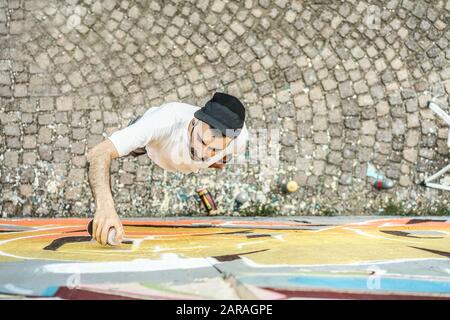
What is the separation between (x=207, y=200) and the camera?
588 cm

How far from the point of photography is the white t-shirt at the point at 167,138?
3.54 meters

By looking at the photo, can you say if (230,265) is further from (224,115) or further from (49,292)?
(224,115)

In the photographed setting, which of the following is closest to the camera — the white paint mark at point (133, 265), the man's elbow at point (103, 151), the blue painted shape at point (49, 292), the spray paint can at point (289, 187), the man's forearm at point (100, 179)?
the blue painted shape at point (49, 292)

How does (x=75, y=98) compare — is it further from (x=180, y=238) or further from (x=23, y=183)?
(x=180, y=238)

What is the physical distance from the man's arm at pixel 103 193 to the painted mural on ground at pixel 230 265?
0.17 m

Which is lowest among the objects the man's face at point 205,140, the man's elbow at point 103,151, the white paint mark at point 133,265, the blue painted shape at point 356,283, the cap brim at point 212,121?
the blue painted shape at point 356,283

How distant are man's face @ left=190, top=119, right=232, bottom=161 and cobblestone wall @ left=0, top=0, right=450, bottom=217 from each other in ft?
6.97

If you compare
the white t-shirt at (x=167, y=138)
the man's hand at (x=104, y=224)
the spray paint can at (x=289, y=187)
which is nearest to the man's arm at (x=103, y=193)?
the man's hand at (x=104, y=224)

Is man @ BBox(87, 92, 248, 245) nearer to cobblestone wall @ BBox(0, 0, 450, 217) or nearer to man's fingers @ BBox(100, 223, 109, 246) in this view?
man's fingers @ BBox(100, 223, 109, 246)

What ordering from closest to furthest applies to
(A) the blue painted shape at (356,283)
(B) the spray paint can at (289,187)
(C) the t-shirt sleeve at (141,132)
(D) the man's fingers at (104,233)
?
(A) the blue painted shape at (356,283) → (D) the man's fingers at (104,233) → (C) the t-shirt sleeve at (141,132) → (B) the spray paint can at (289,187)

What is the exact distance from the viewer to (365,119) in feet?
20.8

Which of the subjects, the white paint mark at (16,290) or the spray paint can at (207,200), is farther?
the spray paint can at (207,200)

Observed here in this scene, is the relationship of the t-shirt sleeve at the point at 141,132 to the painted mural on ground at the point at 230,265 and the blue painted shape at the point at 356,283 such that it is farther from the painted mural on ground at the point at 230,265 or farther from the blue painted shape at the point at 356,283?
the blue painted shape at the point at 356,283

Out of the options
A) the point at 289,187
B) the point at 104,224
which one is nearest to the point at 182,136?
the point at 104,224
